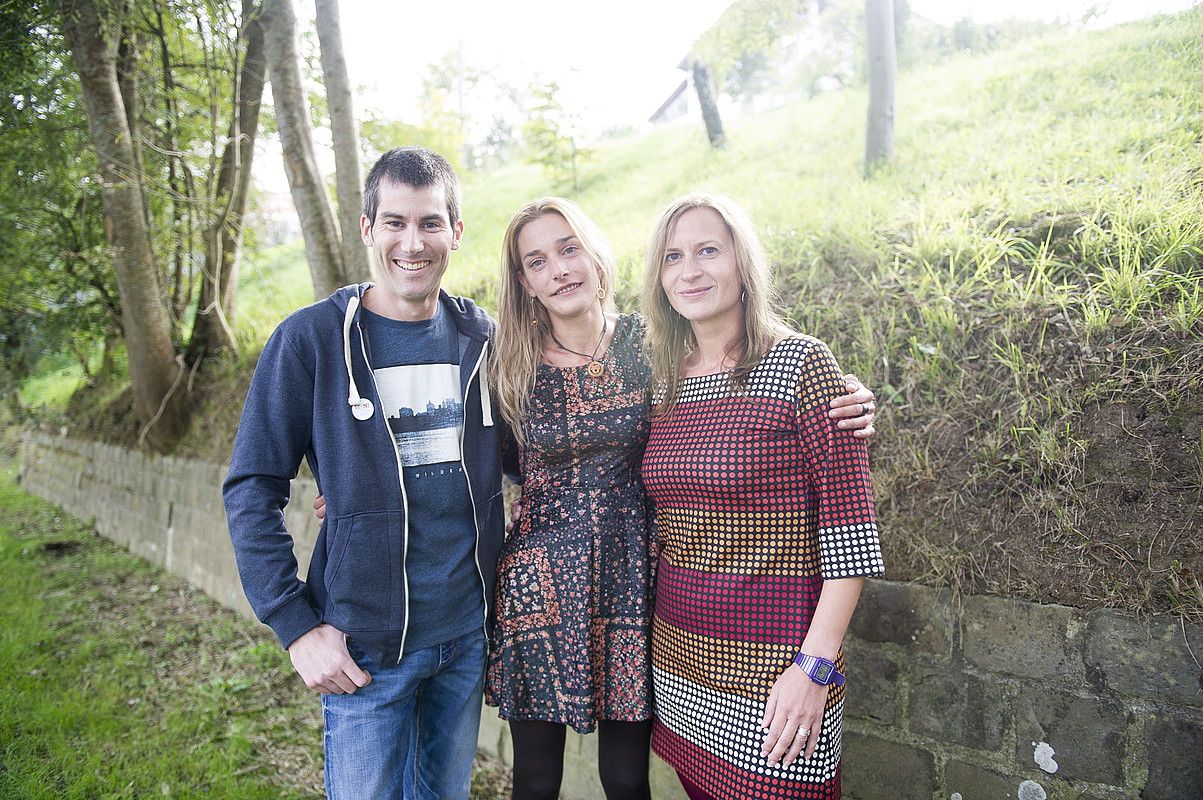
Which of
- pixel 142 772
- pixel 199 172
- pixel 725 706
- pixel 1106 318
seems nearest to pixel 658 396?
pixel 725 706

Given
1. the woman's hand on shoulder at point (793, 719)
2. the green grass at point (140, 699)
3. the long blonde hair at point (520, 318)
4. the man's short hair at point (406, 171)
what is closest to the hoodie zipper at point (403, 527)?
the long blonde hair at point (520, 318)

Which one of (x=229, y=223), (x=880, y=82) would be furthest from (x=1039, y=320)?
(x=229, y=223)

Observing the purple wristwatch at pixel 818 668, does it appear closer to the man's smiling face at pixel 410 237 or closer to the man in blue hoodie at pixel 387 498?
the man in blue hoodie at pixel 387 498

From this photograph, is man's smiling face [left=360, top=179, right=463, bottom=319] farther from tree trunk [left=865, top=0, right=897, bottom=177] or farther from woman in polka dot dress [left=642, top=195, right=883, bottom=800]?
tree trunk [left=865, top=0, right=897, bottom=177]

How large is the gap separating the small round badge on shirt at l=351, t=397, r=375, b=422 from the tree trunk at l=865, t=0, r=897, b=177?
13.8 ft

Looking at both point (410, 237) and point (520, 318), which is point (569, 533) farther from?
point (410, 237)

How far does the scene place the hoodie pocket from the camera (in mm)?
1900

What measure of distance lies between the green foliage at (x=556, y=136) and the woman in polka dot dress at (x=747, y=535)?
7.30 metres

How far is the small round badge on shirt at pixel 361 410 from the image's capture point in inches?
75.9

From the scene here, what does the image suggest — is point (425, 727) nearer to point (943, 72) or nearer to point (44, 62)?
point (44, 62)

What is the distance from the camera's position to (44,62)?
600cm

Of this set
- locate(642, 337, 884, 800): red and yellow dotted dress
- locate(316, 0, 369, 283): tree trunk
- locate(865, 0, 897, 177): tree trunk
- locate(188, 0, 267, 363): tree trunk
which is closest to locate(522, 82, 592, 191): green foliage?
locate(188, 0, 267, 363): tree trunk

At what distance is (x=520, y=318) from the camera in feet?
7.45

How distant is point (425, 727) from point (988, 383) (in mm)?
2287
